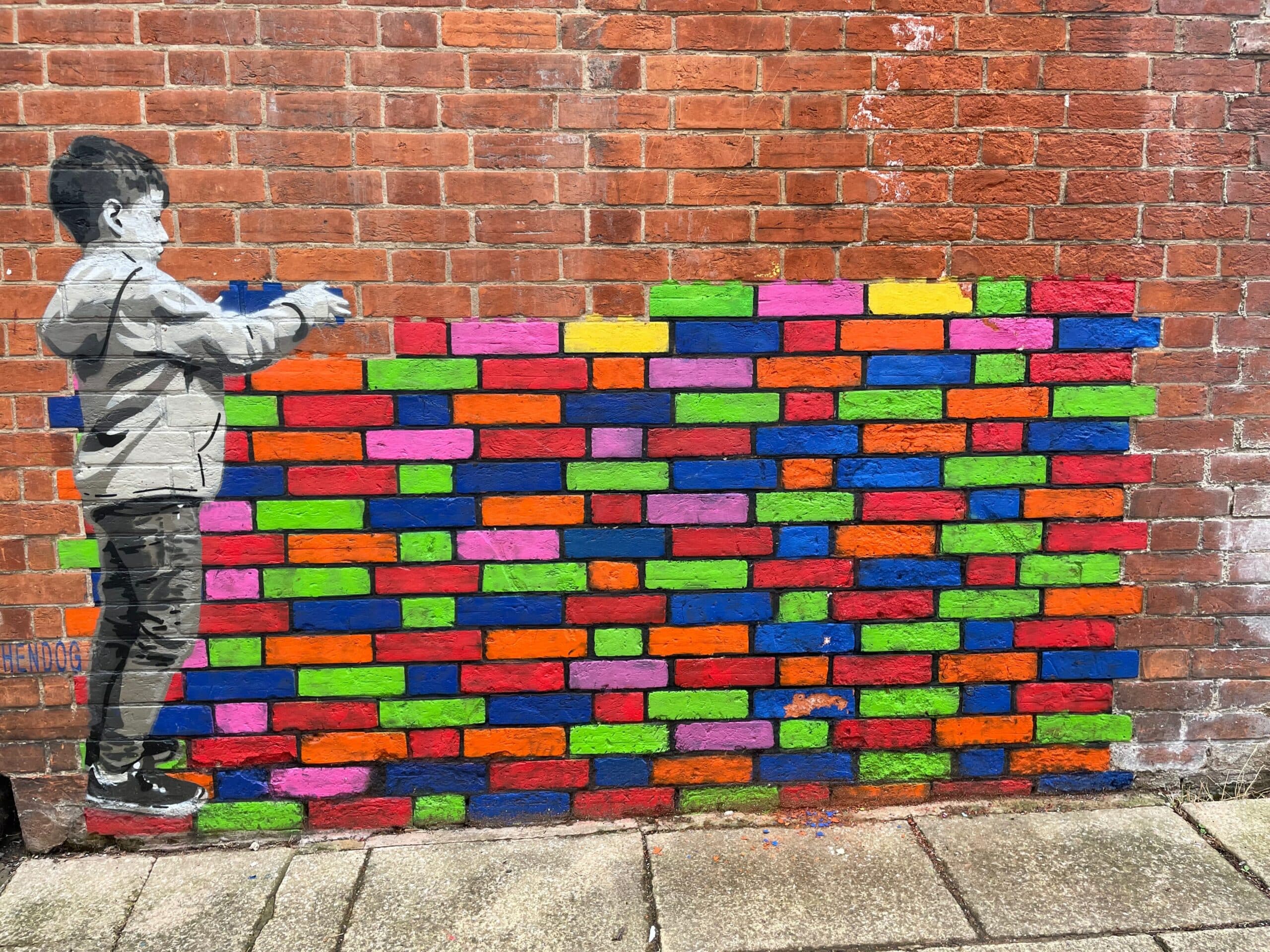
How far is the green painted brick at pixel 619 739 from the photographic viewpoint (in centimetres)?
264

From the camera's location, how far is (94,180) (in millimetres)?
2381

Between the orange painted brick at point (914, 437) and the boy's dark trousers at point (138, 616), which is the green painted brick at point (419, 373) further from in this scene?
the orange painted brick at point (914, 437)

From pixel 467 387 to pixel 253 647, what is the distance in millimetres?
1017

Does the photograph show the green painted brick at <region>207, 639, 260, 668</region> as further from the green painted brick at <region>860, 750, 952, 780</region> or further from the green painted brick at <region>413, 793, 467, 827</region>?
the green painted brick at <region>860, 750, 952, 780</region>

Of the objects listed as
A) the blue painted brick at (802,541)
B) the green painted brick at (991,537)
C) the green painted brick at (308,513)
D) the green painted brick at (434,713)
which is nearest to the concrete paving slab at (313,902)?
the green painted brick at (434,713)

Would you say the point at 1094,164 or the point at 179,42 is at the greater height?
the point at 179,42

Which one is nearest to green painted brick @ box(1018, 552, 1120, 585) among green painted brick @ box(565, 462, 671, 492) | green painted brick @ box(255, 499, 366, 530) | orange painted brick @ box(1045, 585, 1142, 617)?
orange painted brick @ box(1045, 585, 1142, 617)

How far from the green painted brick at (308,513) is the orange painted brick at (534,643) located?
548 mm

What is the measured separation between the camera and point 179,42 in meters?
2.35

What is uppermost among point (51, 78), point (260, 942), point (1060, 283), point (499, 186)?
point (51, 78)

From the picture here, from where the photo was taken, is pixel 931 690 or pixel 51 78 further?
pixel 931 690

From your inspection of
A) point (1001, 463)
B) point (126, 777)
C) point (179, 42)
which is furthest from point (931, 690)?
point (179, 42)

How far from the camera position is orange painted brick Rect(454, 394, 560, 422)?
251 cm

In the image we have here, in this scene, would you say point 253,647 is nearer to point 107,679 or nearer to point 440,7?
point 107,679
